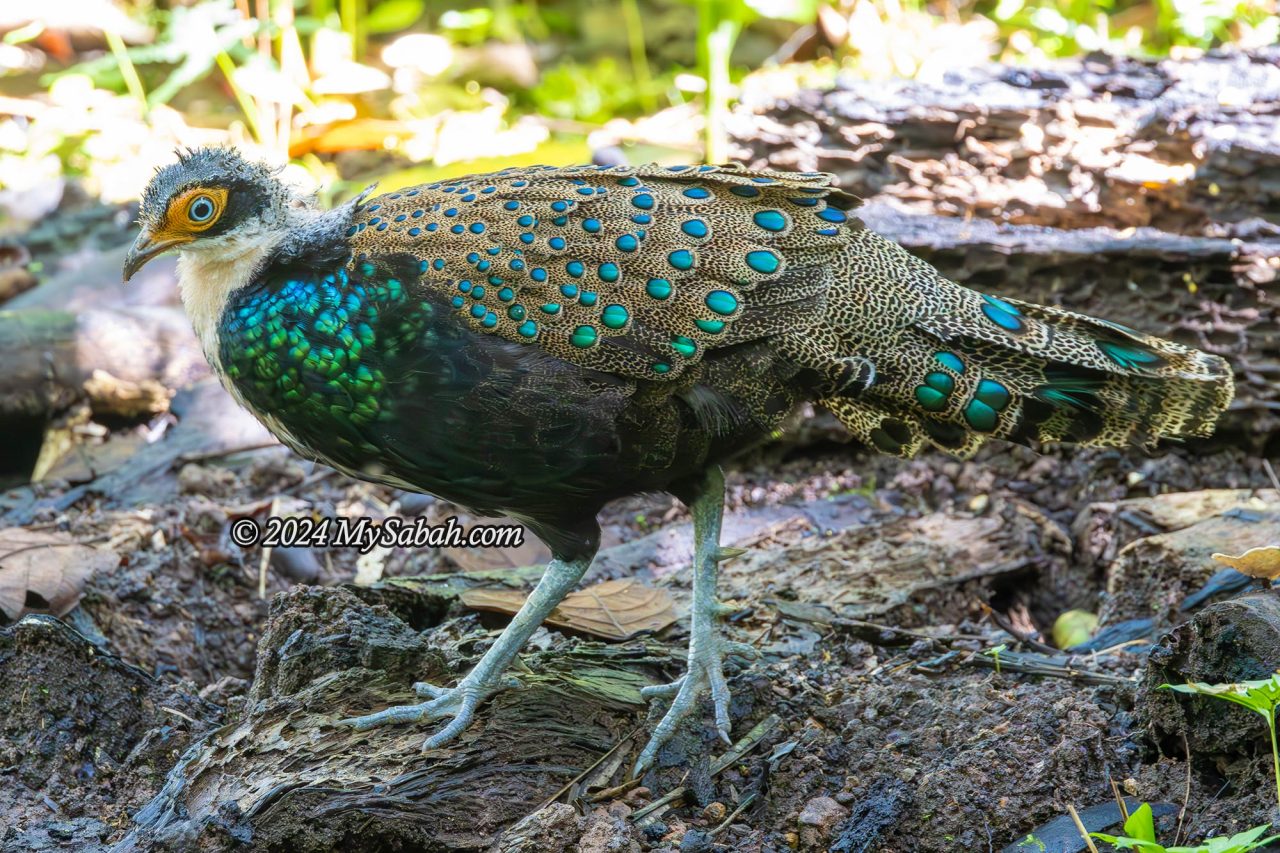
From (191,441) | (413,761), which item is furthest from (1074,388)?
(191,441)

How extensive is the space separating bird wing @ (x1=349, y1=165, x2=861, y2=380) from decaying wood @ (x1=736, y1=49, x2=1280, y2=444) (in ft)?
7.26

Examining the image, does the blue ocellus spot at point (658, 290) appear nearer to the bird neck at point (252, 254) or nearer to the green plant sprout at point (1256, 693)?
the bird neck at point (252, 254)

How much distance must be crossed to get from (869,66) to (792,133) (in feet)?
11.3

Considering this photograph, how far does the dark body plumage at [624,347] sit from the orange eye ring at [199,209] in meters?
0.22

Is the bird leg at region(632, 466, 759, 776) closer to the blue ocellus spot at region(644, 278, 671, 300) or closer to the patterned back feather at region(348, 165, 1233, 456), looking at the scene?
the patterned back feather at region(348, 165, 1233, 456)

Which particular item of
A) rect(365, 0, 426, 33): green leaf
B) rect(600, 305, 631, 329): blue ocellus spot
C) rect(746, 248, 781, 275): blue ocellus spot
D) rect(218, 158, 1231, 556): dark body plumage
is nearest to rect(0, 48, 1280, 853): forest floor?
rect(218, 158, 1231, 556): dark body plumage

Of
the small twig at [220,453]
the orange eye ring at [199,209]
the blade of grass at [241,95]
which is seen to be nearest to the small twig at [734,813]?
the orange eye ring at [199,209]

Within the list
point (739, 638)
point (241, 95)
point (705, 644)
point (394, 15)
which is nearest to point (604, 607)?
point (739, 638)

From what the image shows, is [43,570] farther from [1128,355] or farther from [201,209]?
[1128,355]

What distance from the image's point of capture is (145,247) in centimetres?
370

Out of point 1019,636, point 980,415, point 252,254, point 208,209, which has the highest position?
point 208,209

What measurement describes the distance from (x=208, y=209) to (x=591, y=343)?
1.19 m

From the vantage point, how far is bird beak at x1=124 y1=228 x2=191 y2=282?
3.69 metres

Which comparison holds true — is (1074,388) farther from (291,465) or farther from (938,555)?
(291,465)
